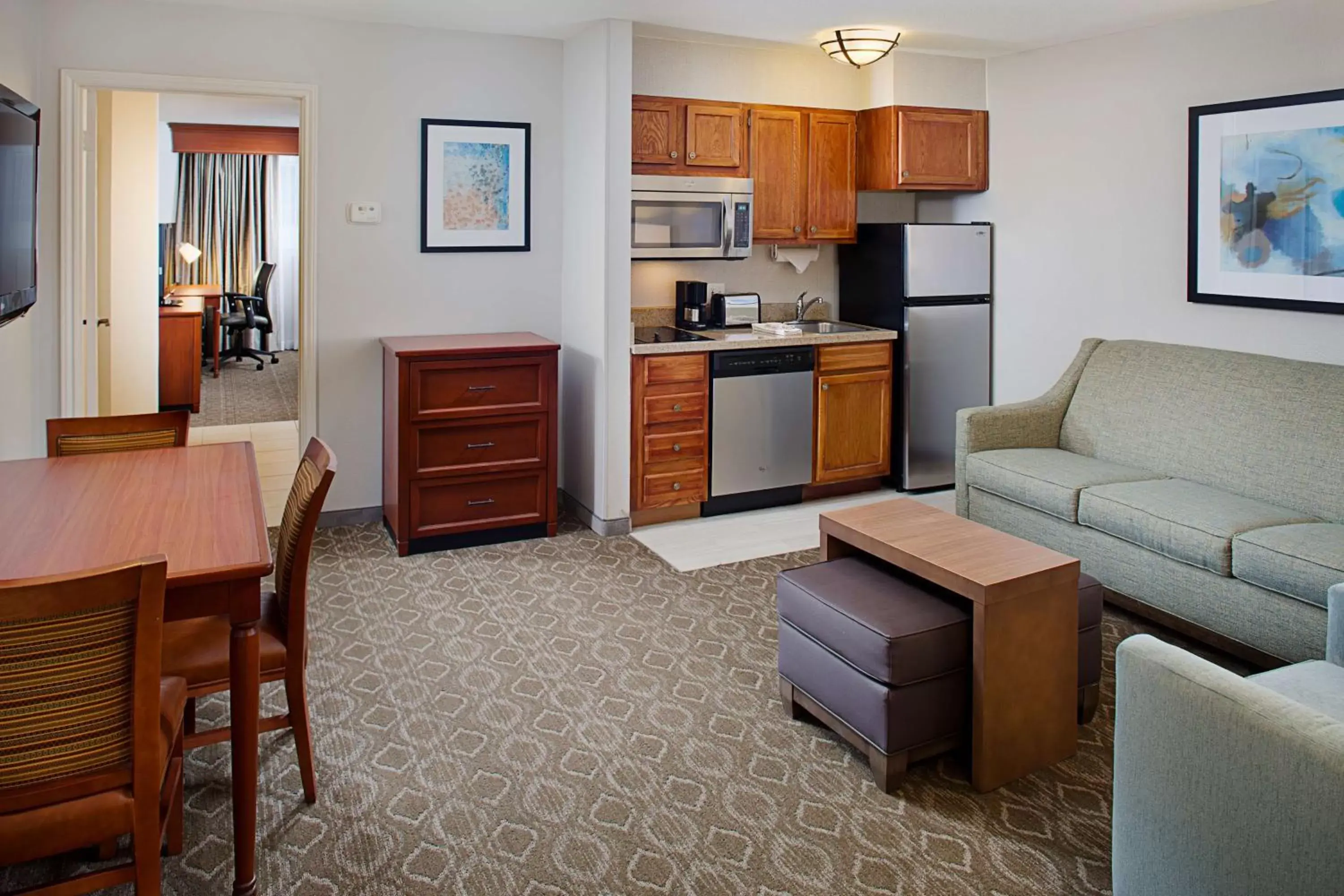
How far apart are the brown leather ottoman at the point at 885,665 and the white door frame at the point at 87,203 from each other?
2953 mm

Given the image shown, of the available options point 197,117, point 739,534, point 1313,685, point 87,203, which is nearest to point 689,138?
point 739,534

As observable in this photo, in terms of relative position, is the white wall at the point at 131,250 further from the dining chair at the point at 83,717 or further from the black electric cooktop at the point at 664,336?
the dining chair at the point at 83,717

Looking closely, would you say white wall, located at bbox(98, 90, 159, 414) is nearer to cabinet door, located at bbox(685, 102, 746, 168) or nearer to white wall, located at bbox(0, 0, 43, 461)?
white wall, located at bbox(0, 0, 43, 461)

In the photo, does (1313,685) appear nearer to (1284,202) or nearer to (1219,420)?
(1219,420)

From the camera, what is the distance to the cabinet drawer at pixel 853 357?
5.30 metres

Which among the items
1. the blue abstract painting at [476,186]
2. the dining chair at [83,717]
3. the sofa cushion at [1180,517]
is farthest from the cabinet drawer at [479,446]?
the dining chair at [83,717]

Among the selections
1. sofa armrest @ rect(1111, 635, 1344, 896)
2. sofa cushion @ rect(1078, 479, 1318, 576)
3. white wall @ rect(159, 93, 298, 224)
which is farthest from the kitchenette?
white wall @ rect(159, 93, 298, 224)

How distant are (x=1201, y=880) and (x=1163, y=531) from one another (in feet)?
6.46

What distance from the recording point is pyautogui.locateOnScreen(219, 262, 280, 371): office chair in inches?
399

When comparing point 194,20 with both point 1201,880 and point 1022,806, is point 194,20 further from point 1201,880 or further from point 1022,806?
point 1201,880

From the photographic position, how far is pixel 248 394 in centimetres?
880

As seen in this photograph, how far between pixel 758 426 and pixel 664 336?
0.70 m

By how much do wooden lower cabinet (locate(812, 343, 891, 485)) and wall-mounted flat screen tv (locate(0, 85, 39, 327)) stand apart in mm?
3517

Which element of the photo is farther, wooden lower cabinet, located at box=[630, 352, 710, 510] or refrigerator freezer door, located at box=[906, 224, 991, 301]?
Answer: refrigerator freezer door, located at box=[906, 224, 991, 301]
